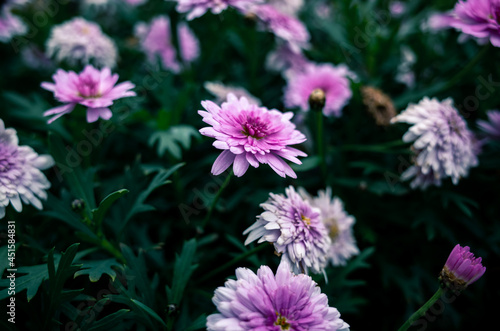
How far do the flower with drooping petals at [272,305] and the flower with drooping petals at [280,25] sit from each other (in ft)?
3.84

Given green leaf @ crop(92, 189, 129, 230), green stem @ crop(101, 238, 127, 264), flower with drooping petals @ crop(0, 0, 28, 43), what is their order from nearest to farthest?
green leaf @ crop(92, 189, 129, 230)
green stem @ crop(101, 238, 127, 264)
flower with drooping petals @ crop(0, 0, 28, 43)

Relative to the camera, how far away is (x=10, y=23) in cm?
201

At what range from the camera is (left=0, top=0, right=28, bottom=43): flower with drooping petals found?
194cm

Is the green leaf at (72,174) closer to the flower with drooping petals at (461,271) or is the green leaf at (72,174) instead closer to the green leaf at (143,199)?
the green leaf at (143,199)

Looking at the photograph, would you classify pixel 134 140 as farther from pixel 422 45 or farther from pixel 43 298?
pixel 422 45

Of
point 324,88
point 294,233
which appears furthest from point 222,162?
point 324,88

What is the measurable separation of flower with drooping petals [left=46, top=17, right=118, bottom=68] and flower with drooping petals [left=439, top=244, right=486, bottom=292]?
5.52ft

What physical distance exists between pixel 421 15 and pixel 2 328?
2.30 m

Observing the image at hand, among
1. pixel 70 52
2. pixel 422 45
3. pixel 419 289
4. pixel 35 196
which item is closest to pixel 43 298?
pixel 35 196

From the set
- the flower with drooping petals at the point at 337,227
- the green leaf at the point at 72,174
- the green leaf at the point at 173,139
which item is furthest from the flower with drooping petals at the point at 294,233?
the green leaf at the point at 72,174

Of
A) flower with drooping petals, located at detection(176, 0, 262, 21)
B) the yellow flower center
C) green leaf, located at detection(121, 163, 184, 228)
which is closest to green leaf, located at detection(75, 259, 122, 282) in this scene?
green leaf, located at detection(121, 163, 184, 228)

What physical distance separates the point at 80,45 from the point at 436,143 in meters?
1.60

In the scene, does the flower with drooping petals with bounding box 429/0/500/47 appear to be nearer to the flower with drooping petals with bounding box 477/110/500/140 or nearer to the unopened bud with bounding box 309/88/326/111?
the flower with drooping petals with bounding box 477/110/500/140

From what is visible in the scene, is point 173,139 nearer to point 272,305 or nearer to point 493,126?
point 272,305
